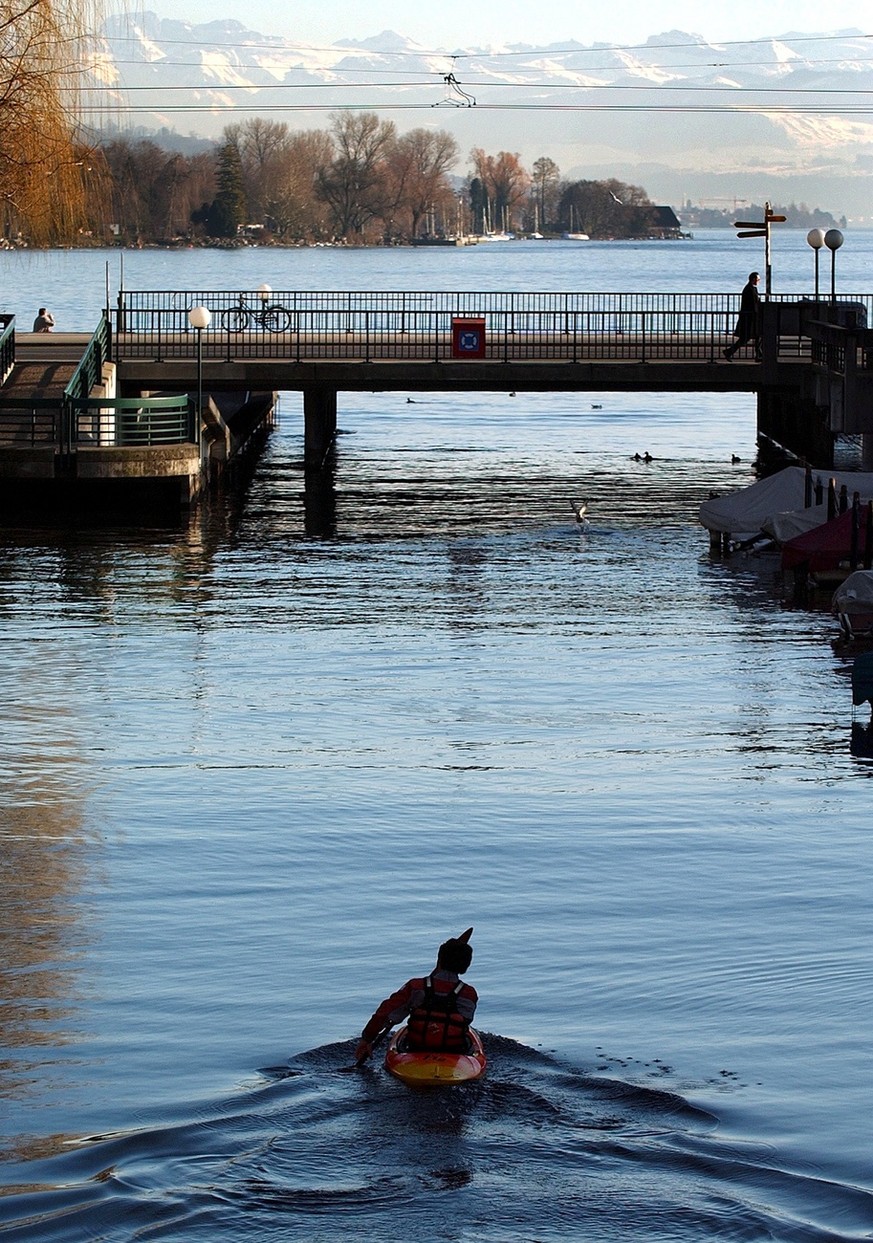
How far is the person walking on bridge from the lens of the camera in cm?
5259

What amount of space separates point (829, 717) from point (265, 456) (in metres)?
38.4

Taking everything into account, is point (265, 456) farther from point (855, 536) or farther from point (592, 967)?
point (592, 967)

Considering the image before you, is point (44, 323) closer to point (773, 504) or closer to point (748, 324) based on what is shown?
point (748, 324)

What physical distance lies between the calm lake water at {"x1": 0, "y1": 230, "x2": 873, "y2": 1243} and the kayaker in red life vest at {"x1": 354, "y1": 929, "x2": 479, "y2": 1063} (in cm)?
37

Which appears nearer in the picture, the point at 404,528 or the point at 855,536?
the point at 855,536

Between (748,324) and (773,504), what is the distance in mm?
13313

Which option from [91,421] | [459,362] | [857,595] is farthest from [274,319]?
[857,595]

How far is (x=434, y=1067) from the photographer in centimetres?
1308

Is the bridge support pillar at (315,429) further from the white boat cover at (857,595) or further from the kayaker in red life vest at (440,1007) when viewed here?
the kayaker in red life vest at (440,1007)

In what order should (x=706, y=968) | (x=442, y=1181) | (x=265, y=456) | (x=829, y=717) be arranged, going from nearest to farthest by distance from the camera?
(x=442, y=1181)
(x=706, y=968)
(x=829, y=717)
(x=265, y=456)

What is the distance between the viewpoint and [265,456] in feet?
206

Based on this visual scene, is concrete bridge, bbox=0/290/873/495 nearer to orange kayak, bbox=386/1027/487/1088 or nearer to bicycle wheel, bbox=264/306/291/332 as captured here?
bicycle wheel, bbox=264/306/291/332

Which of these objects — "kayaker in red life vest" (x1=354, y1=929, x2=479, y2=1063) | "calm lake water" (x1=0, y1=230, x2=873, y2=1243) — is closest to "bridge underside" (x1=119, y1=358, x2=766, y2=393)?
"calm lake water" (x1=0, y1=230, x2=873, y2=1243)

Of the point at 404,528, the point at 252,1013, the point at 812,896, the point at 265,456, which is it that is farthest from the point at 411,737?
the point at 265,456
